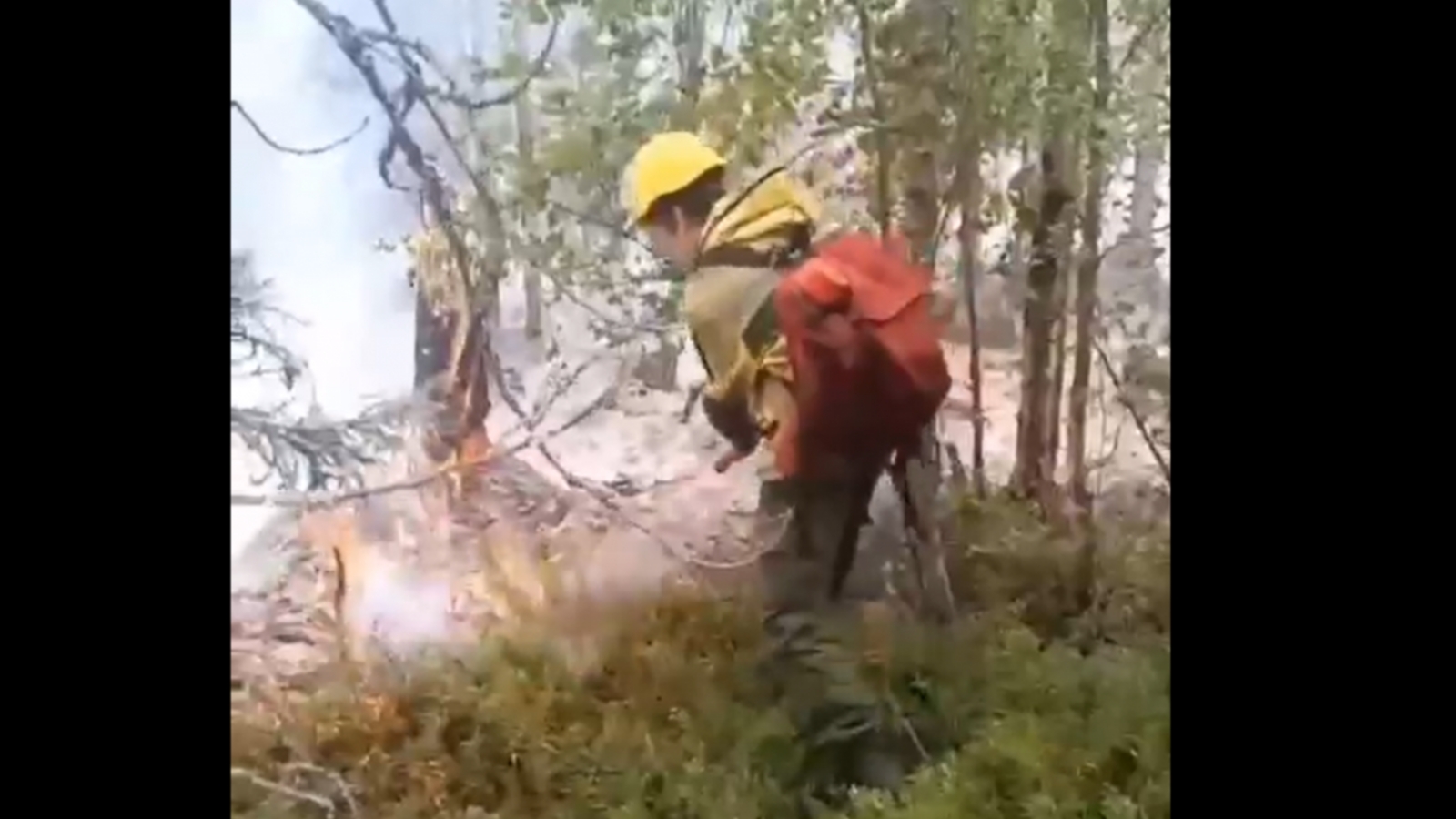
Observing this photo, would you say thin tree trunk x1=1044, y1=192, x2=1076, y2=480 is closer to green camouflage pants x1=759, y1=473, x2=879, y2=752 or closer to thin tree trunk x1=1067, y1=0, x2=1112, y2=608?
thin tree trunk x1=1067, y1=0, x2=1112, y2=608

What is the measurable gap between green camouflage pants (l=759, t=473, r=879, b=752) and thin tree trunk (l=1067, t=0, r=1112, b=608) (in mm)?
161

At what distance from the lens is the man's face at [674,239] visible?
114 cm

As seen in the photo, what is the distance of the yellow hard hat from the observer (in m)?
1.13

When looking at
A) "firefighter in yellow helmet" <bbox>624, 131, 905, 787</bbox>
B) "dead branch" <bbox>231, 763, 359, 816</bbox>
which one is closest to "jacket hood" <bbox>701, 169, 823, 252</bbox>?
"firefighter in yellow helmet" <bbox>624, 131, 905, 787</bbox>

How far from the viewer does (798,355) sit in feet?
3.73

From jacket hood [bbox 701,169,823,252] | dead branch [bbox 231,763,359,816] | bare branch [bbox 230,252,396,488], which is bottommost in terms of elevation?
dead branch [bbox 231,763,359,816]

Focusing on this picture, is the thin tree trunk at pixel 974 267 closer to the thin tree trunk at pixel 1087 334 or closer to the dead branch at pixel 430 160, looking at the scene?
the thin tree trunk at pixel 1087 334

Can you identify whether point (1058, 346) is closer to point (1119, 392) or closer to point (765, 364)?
point (1119, 392)

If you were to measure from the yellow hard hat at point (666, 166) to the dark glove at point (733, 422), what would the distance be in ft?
0.52

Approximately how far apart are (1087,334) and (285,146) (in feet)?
2.03
